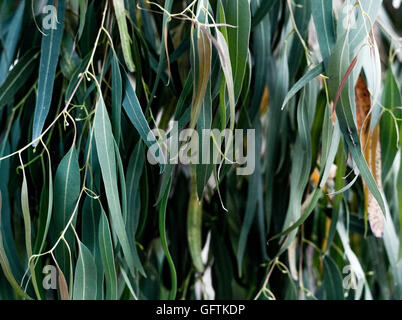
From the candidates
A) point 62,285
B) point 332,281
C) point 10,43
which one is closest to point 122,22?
point 10,43

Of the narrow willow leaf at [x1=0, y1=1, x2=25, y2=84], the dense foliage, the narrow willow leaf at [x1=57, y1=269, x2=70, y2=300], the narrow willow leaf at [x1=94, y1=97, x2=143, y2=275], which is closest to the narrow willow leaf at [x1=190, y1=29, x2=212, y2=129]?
the dense foliage

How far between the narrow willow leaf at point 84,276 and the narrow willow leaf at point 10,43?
0.30 m

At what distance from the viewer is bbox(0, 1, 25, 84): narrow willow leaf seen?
719 mm

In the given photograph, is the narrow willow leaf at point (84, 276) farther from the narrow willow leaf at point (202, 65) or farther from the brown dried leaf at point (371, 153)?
the brown dried leaf at point (371, 153)

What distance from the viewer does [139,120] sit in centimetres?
59

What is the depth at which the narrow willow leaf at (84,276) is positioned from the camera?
1.92 feet

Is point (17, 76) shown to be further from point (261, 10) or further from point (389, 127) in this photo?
point (389, 127)

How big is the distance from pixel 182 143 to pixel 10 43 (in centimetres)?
31

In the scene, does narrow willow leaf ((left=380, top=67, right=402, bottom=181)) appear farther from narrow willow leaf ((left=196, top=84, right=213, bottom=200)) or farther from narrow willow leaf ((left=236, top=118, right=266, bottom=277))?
narrow willow leaf ((left=196, top=84, right=213, bottom=200))

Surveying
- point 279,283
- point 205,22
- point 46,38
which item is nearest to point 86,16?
point 46,38

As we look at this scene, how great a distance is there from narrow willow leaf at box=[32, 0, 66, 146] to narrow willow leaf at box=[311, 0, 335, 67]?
306 mm

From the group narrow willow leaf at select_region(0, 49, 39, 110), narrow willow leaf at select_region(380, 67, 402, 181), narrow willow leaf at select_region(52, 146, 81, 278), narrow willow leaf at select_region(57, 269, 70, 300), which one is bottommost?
narrow willow leaf at select_region(57, 269, 70, 300)

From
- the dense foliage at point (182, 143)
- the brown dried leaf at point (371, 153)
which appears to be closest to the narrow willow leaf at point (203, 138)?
the dense foliage at point (182, 143)
